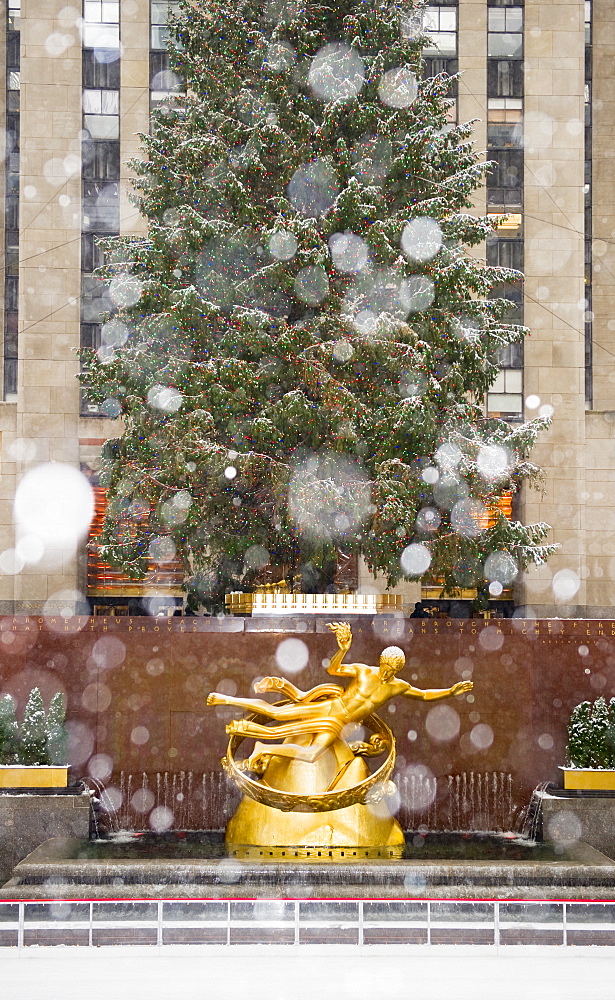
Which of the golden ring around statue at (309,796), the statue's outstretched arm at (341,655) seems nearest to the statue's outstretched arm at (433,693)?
the statue's outstretched arm at (341,655)

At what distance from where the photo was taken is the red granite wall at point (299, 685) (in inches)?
647

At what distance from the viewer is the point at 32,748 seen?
15328mm

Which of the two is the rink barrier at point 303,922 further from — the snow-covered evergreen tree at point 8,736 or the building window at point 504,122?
the building window at point 504,122

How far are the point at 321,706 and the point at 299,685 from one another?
9.61 ft

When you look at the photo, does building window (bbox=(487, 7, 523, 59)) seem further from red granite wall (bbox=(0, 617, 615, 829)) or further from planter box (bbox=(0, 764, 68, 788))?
planter box (bbox=(0, 764, 68, 788))

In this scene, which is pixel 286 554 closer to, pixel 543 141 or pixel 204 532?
pixel 204 532

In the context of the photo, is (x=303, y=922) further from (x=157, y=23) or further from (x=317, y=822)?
(x=157, y=23)

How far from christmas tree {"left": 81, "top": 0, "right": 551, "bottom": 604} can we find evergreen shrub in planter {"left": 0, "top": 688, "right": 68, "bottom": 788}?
5906 mm

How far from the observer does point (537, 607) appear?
3116 cm

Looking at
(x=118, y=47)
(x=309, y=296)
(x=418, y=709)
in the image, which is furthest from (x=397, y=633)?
(x=118, y=47)

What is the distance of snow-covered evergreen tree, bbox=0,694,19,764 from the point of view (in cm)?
1528

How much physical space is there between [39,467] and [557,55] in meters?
18.4

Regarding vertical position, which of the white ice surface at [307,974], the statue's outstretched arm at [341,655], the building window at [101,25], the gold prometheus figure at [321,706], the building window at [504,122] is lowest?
the white ice surface at [307,974]

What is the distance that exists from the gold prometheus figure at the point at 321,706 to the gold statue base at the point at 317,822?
0.18 m
